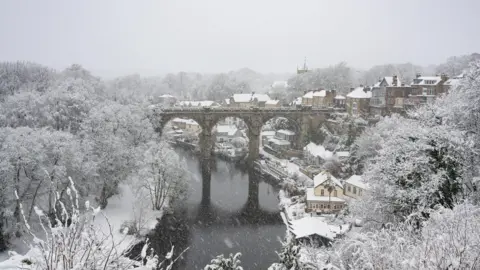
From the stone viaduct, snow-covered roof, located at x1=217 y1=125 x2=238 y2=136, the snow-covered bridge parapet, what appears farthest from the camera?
snow-covered roof, located at x1=217 y1=125 x2=238 y2=136

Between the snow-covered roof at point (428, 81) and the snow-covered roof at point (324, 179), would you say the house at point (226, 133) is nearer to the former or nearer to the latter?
the snow-covered roof at point (428, 81)

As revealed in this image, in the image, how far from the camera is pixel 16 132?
23.3 m

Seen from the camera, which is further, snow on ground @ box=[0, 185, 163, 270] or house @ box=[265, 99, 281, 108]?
house @ box=[265, 99, 281, 108]

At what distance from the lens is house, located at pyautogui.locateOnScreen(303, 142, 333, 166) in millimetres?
42656

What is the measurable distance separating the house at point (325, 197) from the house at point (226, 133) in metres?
32.2

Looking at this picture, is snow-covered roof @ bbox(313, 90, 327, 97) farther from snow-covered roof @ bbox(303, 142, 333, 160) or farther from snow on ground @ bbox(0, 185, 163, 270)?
snow on ground @ bbox(0, 185, 163, 270)

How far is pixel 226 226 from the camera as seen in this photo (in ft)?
95.3

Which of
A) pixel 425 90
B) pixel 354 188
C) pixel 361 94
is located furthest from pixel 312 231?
pixel 361 94

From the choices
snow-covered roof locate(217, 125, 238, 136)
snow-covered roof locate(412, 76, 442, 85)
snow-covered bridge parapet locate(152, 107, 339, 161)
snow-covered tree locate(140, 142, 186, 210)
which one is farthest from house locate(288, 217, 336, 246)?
snow-covered roof locate(217, 125, 238, 136)

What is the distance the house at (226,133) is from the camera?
63.1 meters

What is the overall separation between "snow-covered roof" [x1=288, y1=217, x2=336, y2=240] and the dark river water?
1548 mm

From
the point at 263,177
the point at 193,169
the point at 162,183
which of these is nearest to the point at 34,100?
the point at 162,183

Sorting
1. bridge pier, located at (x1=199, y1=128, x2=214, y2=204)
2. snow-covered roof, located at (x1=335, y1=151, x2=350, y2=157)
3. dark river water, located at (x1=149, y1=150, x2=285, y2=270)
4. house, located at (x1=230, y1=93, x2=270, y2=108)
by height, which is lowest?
dark river water, located at (x1=149, y1=150, x2=285, y2=270)

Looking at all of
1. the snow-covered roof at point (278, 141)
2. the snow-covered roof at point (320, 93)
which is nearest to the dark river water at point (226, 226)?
the snow-covered roof at point (278, 141)
